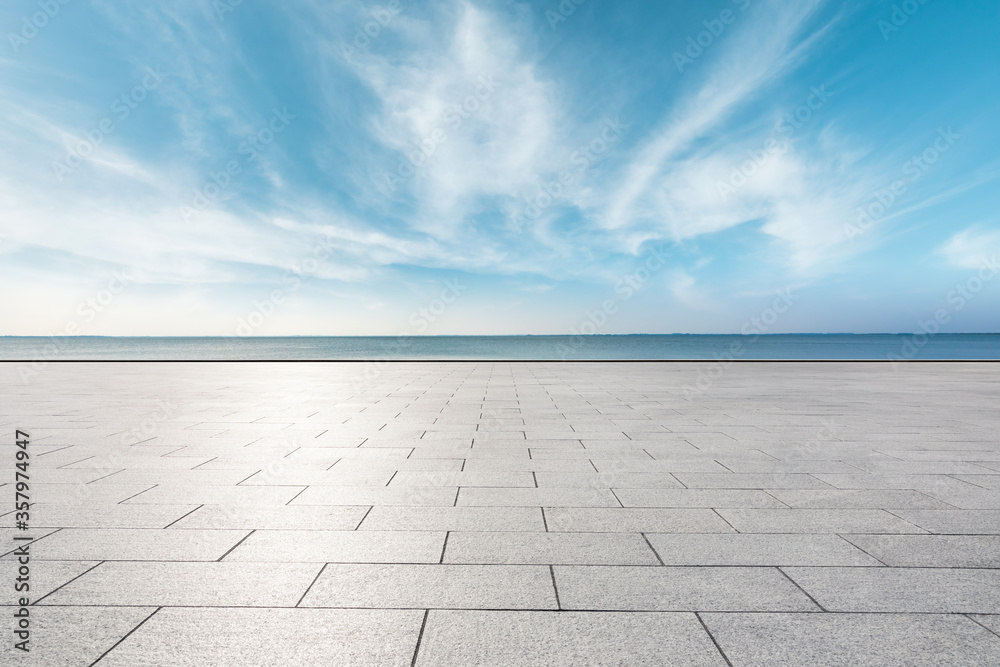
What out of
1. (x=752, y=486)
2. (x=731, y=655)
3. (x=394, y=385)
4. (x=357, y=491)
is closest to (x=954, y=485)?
(x=752, y=486)

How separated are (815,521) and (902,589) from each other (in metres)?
1.13

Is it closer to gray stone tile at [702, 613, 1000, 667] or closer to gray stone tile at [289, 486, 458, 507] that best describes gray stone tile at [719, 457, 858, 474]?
gray stone tile at [702, 613, 1000, 667]

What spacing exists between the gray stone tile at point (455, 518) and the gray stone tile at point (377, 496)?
184 mm

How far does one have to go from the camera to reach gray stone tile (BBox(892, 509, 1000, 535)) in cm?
400

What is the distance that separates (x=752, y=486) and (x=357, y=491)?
4298mm

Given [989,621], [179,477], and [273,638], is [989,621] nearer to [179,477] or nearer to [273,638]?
[273,638]

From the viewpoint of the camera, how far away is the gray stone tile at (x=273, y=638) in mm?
2426

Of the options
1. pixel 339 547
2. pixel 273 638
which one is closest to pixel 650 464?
pixel 339 547

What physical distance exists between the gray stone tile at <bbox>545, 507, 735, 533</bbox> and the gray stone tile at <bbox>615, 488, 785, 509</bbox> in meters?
0.18

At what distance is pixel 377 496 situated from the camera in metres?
4.81

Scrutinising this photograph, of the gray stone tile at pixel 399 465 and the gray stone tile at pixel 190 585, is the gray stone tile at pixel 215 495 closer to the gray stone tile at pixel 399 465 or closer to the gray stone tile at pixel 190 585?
the gray stone tile at pixel 399 465

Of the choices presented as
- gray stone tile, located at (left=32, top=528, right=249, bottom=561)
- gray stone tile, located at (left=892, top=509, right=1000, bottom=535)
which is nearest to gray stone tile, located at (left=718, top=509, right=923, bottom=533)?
gray stone tile, located at (left=892, top=509, right=1000, bottom=535)

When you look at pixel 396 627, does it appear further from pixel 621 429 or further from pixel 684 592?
pixel 621 429

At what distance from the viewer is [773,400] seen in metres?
11.4
